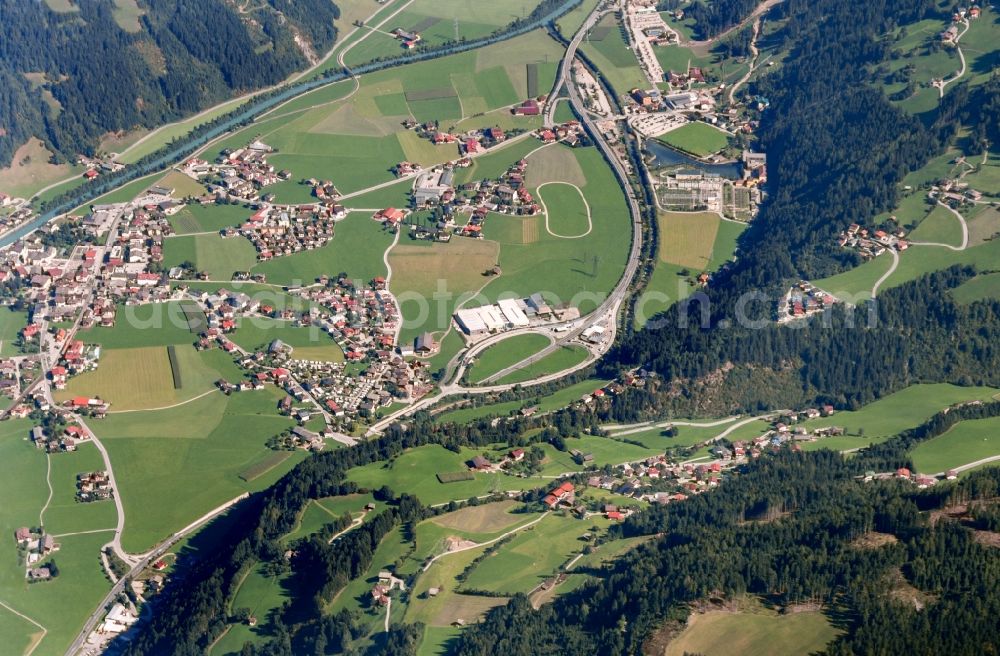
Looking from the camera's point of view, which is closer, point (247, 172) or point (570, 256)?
point (570, 256)

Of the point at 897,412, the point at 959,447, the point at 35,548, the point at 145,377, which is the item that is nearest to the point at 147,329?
the point at 145,377

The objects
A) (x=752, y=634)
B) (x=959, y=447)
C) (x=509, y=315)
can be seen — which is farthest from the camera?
(x=509, y=315)

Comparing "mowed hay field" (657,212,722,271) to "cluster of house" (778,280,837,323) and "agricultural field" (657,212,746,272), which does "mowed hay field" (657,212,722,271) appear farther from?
"cluster of house" (778,280,837,323)

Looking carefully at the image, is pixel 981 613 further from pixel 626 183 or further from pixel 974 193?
pixel 626 183

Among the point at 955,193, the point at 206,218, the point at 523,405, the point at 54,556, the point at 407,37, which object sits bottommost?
the point at 523,405

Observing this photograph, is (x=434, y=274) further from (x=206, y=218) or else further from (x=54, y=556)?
(x=54, y=556)

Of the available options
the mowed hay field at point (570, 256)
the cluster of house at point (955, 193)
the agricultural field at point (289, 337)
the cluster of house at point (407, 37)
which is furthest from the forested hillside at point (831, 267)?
the cluster of house at point (407, 37)
